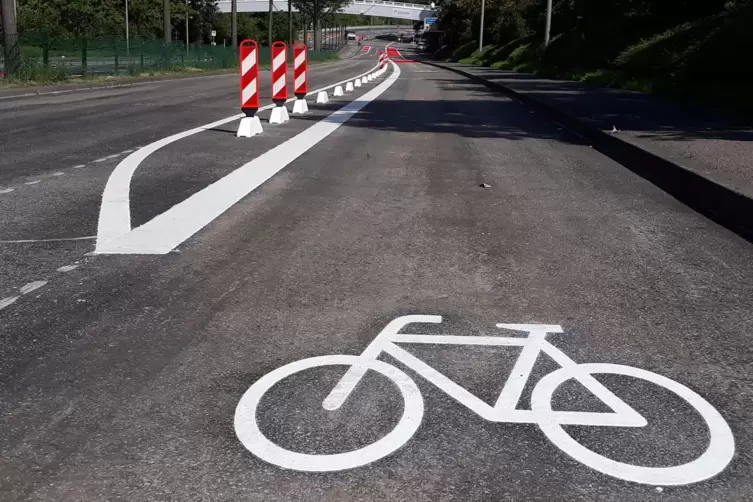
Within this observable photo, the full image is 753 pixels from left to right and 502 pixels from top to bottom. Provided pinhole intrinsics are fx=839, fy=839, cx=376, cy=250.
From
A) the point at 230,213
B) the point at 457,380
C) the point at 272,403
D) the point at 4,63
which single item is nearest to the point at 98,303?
the point at 272,403

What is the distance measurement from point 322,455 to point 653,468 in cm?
112

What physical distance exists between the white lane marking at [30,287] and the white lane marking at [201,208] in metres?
0.74

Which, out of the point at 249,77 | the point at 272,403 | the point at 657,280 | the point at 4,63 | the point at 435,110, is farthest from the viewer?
the point at 4,63

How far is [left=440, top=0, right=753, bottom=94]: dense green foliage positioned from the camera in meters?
20.5

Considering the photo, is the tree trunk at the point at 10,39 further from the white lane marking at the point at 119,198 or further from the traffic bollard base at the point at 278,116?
the white lane marking at the point at 119,198

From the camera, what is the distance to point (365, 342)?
3928 millimetres

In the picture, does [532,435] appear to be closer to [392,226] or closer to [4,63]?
[392,226]

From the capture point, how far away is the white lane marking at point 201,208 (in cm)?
568

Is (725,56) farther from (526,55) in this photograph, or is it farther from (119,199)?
(526,55)

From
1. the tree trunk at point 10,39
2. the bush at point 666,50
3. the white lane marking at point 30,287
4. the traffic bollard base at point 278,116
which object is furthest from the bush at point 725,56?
the tree trunk at point 10,39

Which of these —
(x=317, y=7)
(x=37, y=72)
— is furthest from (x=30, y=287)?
(x=317, y=7)

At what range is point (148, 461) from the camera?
2.82m

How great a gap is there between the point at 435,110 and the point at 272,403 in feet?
52.6

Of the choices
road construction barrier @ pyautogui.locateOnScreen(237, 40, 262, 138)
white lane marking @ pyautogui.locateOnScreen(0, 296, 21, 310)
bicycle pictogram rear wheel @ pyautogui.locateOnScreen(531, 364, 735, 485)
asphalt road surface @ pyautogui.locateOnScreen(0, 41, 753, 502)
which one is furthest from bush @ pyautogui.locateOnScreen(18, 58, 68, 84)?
bicycle pictogram rear wheel @ pyautogui.locateOnScreen(531, 364, 735, 485)
